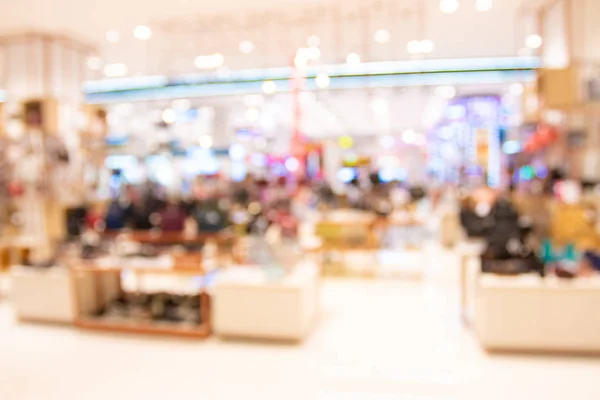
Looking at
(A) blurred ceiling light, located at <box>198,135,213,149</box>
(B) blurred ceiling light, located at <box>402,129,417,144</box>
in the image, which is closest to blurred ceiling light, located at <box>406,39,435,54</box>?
(A) blurred ceiling light, located at <box>198,135,213,149</box>

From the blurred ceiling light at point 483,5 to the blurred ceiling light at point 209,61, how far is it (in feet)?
12.7

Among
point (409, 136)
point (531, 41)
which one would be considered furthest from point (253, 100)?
point (409, 136)

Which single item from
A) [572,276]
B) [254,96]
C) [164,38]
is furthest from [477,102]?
[572,276]

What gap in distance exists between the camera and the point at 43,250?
23.0 ft

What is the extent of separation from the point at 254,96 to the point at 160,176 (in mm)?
7623

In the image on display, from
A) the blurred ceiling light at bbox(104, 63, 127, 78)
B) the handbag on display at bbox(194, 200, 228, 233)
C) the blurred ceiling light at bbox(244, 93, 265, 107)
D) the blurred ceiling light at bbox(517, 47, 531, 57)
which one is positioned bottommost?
the handbag on display at bbox(194, 200, 228, 233)

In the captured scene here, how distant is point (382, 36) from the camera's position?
24.8ft

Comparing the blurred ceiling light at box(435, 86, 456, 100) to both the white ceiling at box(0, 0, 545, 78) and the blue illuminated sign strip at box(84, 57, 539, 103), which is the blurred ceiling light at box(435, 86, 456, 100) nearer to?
the blue illuminated sign strip at box(84, 57, 539, 103)

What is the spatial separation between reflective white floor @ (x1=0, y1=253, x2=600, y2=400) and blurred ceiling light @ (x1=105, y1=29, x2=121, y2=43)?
4.07 meters

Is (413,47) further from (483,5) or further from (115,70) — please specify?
(115,70)

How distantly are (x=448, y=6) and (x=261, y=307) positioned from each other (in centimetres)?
435

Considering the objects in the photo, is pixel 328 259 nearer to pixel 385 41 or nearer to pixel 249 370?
pixel 385 41

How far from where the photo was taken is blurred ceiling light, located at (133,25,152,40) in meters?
6.69

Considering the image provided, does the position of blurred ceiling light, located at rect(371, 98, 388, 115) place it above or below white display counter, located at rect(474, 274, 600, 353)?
above
